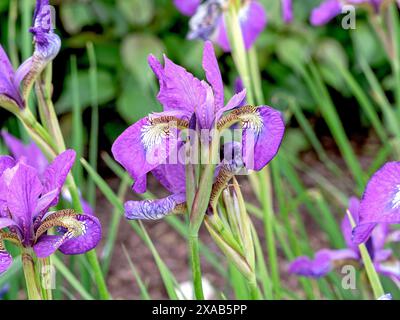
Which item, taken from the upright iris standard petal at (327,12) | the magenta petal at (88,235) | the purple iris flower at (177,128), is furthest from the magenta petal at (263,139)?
the upright iris standard petal at (327,12)

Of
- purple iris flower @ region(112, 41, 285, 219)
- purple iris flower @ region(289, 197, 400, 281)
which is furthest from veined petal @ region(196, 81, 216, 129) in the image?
purple iris flower @ region(289, 197, 400, 281)

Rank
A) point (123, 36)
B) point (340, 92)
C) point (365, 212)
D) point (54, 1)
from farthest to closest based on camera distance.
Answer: point (340, 92)
point (123, 36)
point (54, 1)
point (365, 212)

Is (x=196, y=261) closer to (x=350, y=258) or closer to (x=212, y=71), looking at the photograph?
(x=212, y=71)

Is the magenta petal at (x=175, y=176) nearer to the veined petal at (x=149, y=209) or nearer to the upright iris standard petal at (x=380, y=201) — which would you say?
the veined petal at (x=149, y=209)

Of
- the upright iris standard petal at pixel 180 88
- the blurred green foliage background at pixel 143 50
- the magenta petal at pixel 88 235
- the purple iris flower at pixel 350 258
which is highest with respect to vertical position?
the blurred green foliage background at pixel 143 50

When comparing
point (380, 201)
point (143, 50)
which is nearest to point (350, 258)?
point (380, 201)

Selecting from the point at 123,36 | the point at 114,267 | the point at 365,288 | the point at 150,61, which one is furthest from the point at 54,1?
the point at 150,61
